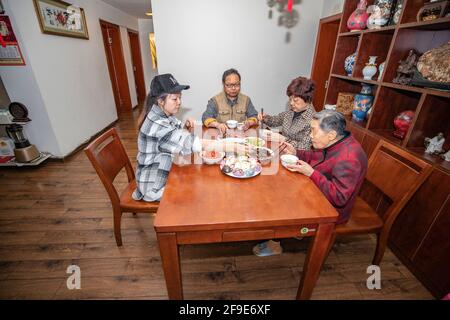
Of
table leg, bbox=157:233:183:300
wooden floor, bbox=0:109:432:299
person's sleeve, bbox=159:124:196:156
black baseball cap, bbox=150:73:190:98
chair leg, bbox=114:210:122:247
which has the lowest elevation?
wooden floor, bbox=0:109:432:299

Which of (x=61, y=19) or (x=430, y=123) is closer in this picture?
(x=430, y=123)

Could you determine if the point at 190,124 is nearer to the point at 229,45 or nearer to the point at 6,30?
the point at 229,45

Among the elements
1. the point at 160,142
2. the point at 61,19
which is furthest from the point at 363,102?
the point at 61,19

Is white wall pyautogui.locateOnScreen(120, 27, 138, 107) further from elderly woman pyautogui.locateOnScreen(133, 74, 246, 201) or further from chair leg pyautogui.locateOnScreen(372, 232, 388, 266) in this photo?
chair leg pyautogui.locateOnScreen(372, 232, 388, 266)

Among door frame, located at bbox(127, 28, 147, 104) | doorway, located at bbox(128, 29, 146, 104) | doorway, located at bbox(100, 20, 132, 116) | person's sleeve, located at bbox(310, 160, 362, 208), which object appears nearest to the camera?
person's sleeve, located at bbox(310, 160, 362, 208)

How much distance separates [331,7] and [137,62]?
552 cm

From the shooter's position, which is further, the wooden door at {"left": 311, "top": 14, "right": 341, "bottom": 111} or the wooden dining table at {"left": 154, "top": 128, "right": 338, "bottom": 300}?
the wooden door at {"left": 311, "top": 14, "right": 341, "bottom": 111}

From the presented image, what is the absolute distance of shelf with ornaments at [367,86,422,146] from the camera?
170 centimetres

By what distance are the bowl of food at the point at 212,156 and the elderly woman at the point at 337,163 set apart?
42 centimetres

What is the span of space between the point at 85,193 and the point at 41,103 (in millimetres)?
1314

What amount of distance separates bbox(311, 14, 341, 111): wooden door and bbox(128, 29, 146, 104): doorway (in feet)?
16.2

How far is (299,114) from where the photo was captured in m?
1.76

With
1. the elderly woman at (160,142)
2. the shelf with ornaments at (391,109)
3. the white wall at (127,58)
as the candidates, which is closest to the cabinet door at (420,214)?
the shelf with ornaments at (391,109)

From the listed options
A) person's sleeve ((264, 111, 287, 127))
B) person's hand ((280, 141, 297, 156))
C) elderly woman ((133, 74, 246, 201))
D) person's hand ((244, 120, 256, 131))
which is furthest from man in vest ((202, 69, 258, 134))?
elderly woman ((133, 74, 246, 201))
